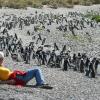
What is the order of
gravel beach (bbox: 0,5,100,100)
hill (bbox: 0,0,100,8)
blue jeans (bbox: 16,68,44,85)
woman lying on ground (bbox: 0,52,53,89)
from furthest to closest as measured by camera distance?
hill (bbox: 0,0,100,8), blue jeans (bbox: 16,68,44,85), woman lying on ground (bbox: 0,52,53,89), gravel beach (bbox: 0,5,100,100)

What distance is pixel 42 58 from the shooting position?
22984mm

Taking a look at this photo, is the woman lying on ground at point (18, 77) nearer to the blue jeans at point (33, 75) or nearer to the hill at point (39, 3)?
the blue jeans at point (33, 75)

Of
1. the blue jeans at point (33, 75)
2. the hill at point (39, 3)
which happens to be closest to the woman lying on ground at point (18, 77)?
the blue jeans at point (33, 75)

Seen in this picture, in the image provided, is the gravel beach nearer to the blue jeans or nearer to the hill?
the blue jeans

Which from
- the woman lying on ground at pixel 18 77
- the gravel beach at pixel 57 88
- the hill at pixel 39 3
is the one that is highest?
the woman lying on ground at pixel 18 77

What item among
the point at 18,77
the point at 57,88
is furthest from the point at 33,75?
the point at 57,88

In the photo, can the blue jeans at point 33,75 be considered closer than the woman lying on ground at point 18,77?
No

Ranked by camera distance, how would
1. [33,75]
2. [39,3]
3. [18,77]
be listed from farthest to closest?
[39,3]
[33,75]
[18,77]

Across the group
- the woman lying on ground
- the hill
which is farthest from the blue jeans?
the hill

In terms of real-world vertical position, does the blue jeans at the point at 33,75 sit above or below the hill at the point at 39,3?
above

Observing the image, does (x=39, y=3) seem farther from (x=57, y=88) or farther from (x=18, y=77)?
(x=18, y=77)

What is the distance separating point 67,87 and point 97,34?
23.0 meters

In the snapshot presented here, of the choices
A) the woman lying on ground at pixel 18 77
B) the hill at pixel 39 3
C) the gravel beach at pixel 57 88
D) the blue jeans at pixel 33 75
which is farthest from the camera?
the hill at pixel 39 3

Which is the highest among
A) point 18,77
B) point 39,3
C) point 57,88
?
point 18,77
